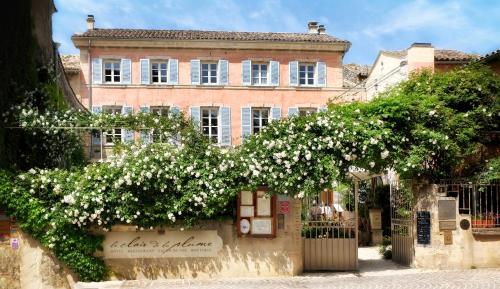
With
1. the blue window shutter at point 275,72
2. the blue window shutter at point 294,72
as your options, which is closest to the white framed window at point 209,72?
the blue window shutter at point 275,72

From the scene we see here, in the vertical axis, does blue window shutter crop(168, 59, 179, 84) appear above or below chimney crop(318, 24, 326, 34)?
below

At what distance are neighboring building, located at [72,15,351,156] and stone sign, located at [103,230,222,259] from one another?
17.4 m

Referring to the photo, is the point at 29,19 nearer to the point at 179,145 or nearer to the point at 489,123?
the point at 179,145

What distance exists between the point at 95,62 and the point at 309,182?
21.0 meters

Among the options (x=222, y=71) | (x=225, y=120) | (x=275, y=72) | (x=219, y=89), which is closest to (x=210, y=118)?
(x=225, y=120)

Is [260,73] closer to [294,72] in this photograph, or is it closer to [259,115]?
[294,72]

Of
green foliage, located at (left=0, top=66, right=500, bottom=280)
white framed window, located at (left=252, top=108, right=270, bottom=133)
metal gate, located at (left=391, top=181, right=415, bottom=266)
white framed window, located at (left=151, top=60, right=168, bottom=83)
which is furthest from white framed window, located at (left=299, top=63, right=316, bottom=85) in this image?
green foliage, located at (left=0, top=66, right=500, bottom=280)

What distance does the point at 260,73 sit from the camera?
31719mm

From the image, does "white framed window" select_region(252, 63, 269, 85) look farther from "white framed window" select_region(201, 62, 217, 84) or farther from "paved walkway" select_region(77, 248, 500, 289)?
"paved walkway" select_region(77, 248, 500, 289)

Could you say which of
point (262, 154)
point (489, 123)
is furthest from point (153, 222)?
point (489, 123)

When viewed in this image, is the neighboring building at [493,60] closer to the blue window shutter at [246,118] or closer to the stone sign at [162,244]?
the stone sign at [162,244]

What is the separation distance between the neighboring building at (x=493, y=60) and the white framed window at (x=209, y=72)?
16429mm

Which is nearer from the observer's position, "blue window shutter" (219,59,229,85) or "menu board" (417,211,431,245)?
"menu board" (417,211,431,245)

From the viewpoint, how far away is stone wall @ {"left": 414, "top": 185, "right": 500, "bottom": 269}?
43.7ft
